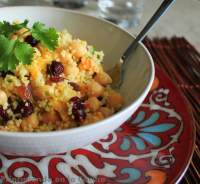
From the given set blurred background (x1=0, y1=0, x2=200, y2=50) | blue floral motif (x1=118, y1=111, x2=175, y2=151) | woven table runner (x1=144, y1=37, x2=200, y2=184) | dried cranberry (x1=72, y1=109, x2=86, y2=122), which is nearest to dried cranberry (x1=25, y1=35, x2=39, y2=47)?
dried cranberry (x1=72, y1=109, x2=86, y2=122)

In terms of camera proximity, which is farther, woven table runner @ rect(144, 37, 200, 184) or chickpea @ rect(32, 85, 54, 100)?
woven table runner @ rect(144, 37, 200, 184)

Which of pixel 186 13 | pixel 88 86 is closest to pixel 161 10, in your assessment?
pixel 88 86

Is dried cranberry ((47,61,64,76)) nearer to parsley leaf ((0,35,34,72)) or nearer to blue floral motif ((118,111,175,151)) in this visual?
parsley leaf ((0,35,34,72))

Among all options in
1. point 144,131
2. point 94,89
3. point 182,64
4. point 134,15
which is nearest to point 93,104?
point 94,89

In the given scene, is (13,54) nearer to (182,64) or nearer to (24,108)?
(24,108)

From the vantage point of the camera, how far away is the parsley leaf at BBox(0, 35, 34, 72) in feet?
3.08

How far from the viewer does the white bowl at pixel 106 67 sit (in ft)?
2.50

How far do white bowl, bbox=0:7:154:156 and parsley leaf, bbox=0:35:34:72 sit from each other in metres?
0.21

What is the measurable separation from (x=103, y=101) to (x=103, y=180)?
246 mm

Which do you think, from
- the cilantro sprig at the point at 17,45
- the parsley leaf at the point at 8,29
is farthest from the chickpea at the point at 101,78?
the parsley leaf at the point at 8,29

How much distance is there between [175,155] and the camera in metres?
0.94

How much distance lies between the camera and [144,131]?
104 centimetres

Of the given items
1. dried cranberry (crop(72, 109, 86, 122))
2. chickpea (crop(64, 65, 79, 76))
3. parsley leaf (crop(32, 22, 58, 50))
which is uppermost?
parsley leaf (crop(32, 22, 58, 50))

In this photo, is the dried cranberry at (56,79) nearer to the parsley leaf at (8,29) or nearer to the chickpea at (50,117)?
the chickpea at (50,117)
